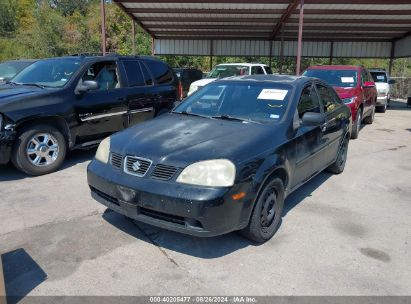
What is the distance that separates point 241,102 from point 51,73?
3730mm

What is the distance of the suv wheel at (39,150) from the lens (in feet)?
17.8

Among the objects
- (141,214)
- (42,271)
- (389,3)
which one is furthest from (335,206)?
(389,3)

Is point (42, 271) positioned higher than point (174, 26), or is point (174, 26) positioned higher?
point (174, 26)

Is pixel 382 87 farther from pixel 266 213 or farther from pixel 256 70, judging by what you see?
pixel 266 213

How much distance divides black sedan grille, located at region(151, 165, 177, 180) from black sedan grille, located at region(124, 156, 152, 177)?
0.32 feet

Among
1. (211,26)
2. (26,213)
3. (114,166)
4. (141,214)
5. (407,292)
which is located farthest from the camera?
(211,26)

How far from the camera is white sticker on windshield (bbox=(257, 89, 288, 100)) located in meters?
4.35

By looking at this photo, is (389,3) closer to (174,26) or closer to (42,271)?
(174,26)

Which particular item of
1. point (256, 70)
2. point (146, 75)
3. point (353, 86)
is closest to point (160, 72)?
point (146, 75)

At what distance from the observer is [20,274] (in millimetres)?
3107

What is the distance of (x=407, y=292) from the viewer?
3006 mm

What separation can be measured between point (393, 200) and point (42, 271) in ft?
14.4

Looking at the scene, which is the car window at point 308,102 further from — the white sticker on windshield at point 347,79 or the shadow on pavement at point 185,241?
the white sticker on windshield at point 347,79

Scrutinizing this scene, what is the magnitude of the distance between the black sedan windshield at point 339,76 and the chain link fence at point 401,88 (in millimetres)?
17291
